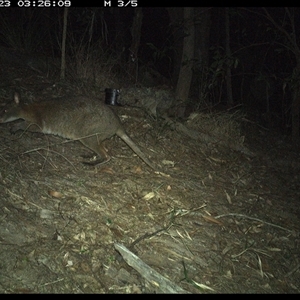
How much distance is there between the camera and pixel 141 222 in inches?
164

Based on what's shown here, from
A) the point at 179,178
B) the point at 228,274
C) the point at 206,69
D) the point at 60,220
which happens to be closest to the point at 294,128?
the point at 206,69

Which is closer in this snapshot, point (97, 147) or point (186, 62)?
point (97, 147)

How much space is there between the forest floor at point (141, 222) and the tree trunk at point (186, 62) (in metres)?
1.29

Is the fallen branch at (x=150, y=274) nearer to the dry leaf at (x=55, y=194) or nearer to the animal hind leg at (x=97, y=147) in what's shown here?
the dry leaf at (x=55, y=194)

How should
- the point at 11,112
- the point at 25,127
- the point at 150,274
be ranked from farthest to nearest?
the point at 11,112 → the point at 25,127 → the point at 150,274

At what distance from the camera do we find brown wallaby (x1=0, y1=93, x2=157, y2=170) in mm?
5656

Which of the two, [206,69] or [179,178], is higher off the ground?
[206,69]

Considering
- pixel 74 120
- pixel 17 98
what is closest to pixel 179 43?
pixel 74 120

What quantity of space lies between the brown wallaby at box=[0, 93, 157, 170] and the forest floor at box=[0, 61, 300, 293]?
19 cm

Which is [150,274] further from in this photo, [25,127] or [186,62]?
[186,62]

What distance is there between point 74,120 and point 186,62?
8.90 feet

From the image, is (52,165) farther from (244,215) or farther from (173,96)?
(173,96)

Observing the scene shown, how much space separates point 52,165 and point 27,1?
15.3ft

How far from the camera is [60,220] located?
3.80 m
